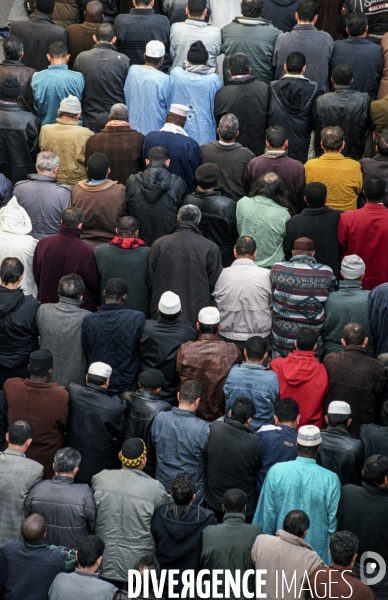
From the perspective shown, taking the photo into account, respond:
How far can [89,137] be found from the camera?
47.5 ft

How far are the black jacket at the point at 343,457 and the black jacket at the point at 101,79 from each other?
15.9ft

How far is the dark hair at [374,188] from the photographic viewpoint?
13.6 m

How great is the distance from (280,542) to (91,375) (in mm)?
2337

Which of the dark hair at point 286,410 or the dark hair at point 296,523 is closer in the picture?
the dark hair at point 296,523

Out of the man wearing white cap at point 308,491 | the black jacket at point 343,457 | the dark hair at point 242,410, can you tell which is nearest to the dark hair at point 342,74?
the dark hair at point 242,410

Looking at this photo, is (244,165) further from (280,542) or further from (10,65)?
(280,542)

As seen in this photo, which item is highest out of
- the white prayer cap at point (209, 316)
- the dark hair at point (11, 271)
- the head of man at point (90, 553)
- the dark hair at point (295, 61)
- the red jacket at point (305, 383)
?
the dark hair at point (295, 61)

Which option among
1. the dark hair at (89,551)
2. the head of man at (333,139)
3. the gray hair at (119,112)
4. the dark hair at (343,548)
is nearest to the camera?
the dark hair at (343,548)

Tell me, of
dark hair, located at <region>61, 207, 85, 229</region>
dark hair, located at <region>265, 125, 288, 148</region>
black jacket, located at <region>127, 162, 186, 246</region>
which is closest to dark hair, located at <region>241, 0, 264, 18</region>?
dark hair, located at <region>265, 125, 288, 148</region>

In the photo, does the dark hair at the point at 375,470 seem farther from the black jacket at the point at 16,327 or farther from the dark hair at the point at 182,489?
the black jacket at the point at 16,327

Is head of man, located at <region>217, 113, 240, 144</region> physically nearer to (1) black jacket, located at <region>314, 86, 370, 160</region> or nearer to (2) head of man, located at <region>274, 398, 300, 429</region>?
(1) black jacket, located at <region>314, 86, 370, 160</region>

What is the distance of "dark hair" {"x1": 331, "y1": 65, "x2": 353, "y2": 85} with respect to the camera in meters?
14.6

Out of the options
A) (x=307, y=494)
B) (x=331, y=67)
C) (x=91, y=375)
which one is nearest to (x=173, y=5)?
(x=331, y=67)

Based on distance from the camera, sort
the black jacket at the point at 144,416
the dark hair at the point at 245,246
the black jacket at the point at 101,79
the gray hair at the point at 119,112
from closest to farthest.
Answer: the black jacket at the point at 144,416
the dark hair at the point at 245,246
the gray hair at the point at 119,112
the black jacket at the point at 101,79
